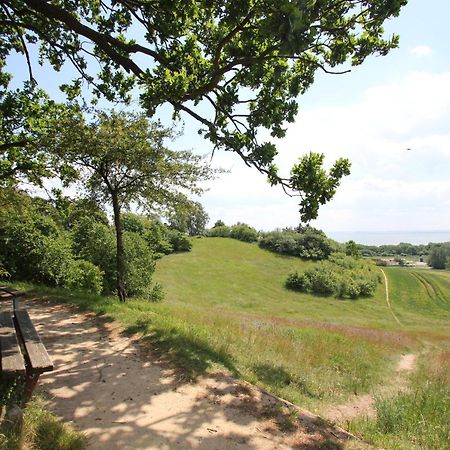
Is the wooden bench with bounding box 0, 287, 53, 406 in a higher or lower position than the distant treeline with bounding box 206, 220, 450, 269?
lower

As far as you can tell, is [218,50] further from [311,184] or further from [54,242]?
[54,242]

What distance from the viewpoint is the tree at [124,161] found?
1250cm

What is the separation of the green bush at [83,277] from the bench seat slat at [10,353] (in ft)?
45.8

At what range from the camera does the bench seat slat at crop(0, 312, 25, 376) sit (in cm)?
454

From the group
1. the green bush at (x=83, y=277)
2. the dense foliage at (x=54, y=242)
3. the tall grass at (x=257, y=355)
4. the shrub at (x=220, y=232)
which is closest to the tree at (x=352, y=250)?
the shrub at (x=220, y=232)

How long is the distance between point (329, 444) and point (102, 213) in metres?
13.6

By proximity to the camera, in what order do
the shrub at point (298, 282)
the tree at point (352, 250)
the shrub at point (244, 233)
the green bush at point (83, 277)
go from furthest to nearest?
the shrub at point (244, 233)
the tree at point (352, 250)
the shrub at point (298, 282)
the green bush at point (83, 277)

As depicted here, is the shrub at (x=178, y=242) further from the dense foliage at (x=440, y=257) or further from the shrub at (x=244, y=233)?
the dense foliage at (x=440, y=257)

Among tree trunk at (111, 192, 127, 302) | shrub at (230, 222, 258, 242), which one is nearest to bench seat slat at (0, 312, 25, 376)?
tree trunk at (111, 192, 127, 302)

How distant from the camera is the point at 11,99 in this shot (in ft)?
41.3

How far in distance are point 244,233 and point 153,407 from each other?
296ft

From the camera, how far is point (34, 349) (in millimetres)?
5266

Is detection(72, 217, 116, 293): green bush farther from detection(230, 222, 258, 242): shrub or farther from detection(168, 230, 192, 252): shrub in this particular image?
detection(230, 222, 258, 242): shrub

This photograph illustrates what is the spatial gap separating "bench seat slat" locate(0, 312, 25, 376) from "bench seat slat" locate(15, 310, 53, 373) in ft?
0.42
